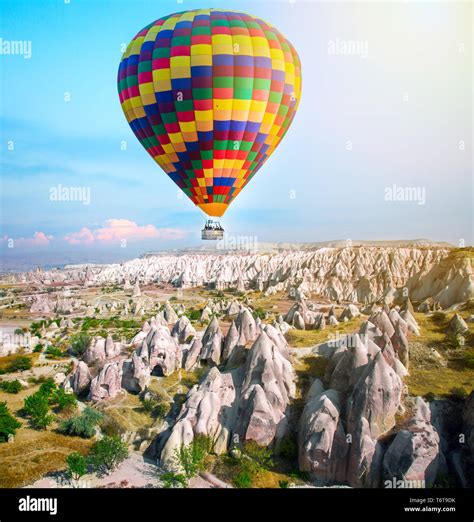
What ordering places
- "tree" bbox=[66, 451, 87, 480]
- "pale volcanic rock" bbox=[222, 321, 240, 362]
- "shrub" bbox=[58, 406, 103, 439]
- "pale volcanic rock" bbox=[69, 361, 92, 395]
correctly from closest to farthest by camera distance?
"tree" bbox=[66, 451, 87, 480] < "shrub" bbox=[58, 406, 103, 439] < "pale volcanic rock" bbox=[69, 361, 92, 395] < "pale volcanic rock" bbox=[222, 321, 240, 362]

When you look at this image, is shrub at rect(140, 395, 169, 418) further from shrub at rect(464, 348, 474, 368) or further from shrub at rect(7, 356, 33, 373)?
shrub at rect(464, 348, 474, 368)

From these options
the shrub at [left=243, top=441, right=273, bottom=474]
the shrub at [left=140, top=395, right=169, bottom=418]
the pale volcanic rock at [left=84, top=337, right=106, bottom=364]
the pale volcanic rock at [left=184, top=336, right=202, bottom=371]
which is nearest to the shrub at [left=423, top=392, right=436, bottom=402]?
the shrub at [left=243, top=441, right=273, bottom=474]

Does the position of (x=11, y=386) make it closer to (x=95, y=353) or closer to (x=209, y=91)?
(x=95, y=353)

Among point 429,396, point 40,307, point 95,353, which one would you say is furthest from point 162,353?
point 40,307

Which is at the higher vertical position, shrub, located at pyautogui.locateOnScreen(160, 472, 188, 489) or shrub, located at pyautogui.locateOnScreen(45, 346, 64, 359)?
shrub, located at pyautogui.locateOnScreen(160, 472, 188, 489)
